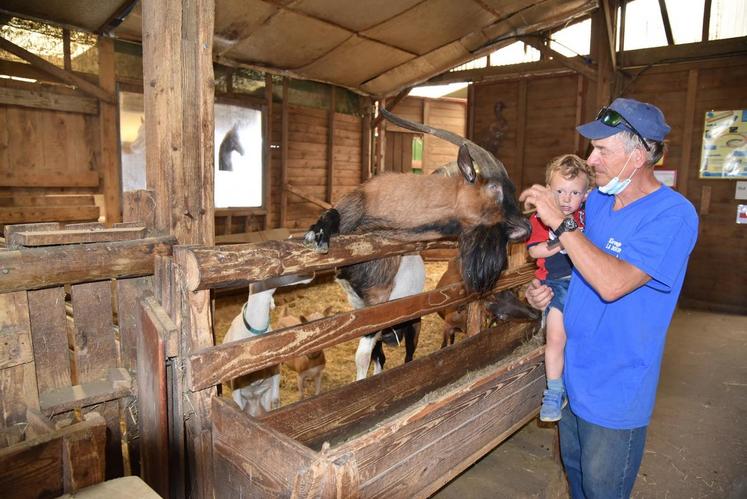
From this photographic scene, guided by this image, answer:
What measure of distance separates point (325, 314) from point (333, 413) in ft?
7.10

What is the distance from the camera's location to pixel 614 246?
180cm

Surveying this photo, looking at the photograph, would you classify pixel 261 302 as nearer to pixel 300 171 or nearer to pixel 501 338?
pixel 501 338

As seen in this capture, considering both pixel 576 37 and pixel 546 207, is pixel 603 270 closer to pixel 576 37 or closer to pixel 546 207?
pixel 546 207

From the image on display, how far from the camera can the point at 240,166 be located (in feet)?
26.1

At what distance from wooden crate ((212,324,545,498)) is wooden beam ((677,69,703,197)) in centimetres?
678

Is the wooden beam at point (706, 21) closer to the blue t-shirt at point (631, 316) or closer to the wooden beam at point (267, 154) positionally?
the wooden beam at point (267, 154)

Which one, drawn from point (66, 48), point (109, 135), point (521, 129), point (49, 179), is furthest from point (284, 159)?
point (521, 129)

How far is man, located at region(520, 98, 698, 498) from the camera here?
163 cm

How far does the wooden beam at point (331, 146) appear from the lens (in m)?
9.42

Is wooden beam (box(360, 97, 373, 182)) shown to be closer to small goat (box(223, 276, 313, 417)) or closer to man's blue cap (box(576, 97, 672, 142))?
small goat (box(223, 276, 313, 417))

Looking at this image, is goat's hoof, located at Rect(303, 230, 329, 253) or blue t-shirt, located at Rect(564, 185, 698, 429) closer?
blue t-shirt, located at Rect(564, 185, 698, 429)

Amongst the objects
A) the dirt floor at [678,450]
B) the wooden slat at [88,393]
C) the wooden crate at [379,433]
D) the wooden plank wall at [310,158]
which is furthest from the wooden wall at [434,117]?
the wooden slat at [88,393]

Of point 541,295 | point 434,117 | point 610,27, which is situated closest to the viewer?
point 541,295

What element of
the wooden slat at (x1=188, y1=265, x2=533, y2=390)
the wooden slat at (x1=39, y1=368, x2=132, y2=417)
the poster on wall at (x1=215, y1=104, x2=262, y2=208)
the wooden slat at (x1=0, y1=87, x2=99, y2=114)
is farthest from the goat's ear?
the poster on wall at (x1=215, y1=104, x2=262, y2=208)
